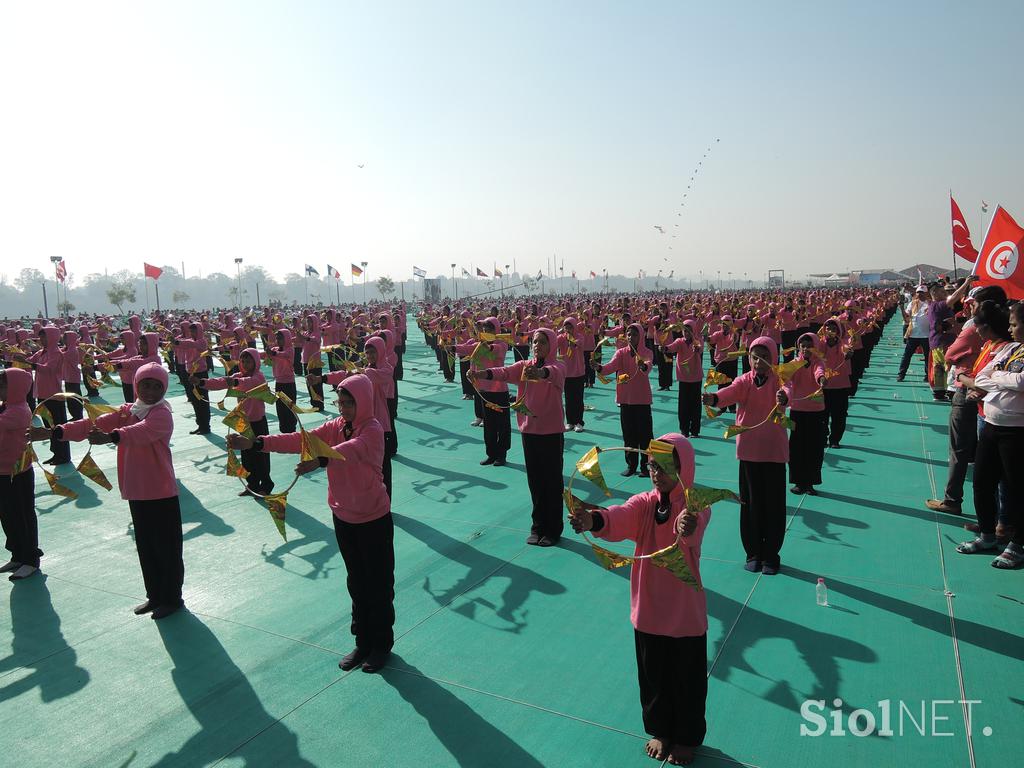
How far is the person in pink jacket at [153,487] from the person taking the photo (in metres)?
5.07

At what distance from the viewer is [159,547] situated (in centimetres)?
523

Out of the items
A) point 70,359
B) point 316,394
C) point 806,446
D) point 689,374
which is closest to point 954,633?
point 806,446

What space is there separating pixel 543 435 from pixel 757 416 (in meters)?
2.08

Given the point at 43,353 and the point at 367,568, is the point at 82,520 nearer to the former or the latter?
the point at 43,353

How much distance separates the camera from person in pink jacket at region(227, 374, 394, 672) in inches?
170

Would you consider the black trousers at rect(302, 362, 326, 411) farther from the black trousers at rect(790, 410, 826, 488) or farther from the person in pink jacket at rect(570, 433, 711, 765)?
the black trousers at rect(790, 410, 826, 488)

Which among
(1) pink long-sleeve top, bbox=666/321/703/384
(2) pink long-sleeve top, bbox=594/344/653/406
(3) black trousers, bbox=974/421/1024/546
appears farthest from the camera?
(1) pink long-sleeve top, bbox=666/321/703/384

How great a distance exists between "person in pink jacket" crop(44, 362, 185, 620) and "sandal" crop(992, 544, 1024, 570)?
6.83 metres

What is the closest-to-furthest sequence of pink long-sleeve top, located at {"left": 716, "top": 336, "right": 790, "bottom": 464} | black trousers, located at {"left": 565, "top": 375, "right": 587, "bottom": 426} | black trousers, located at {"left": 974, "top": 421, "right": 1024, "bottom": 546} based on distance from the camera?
black trousers, located at {"left": 974, "top": 421, "right": 1024, "bottom": 546}
pink long-sleeve top, located at {"left": 716, "top": 336, "right": 790, "bottom": 464}
black trousers, located at {"left": 565, "top": 375, "right": 587, "bottom": 426}

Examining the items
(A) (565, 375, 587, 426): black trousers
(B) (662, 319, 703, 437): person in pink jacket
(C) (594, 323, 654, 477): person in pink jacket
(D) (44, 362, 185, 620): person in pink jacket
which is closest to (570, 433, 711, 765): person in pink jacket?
(D) (44, 362, 185, 620): person in pink jacket

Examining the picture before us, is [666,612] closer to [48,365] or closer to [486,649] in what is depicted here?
[486,649]

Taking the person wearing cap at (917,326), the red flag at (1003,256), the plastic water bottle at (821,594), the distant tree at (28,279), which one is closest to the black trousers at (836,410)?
the red flag at (1003,256)

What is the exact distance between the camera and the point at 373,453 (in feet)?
14.2

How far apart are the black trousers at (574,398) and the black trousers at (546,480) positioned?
15.6 ft
